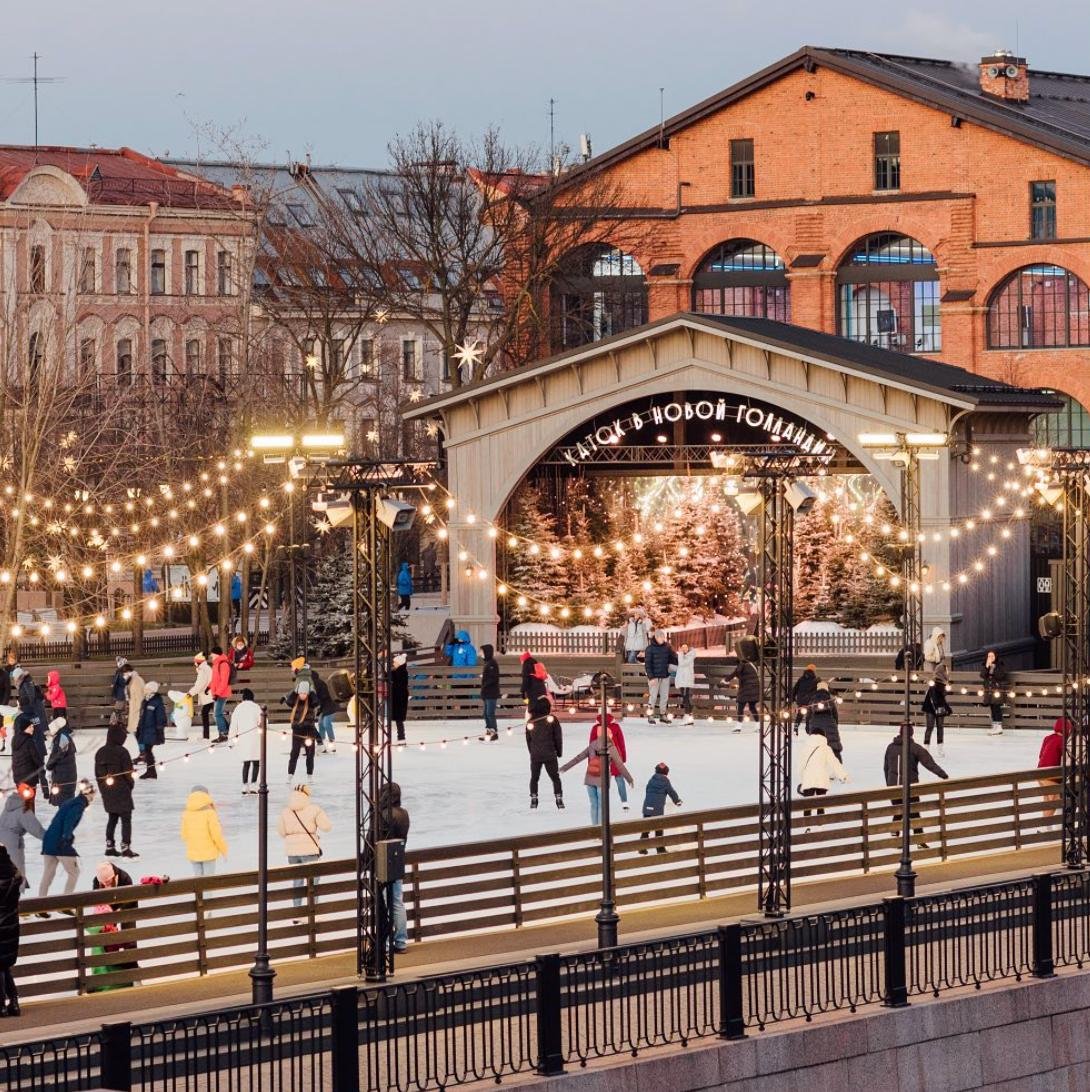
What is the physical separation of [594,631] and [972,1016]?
2905 centimetres

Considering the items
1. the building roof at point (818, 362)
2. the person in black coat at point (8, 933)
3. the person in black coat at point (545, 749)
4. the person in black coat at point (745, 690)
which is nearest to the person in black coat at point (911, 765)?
the person in black coat at point (545, 749)

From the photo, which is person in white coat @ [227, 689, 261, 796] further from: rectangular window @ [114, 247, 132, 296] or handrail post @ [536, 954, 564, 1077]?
rectangular window @ [114, 247, 132, 296]

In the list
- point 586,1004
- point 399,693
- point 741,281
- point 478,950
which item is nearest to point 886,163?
point 741,281

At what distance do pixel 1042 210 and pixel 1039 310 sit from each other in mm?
2652

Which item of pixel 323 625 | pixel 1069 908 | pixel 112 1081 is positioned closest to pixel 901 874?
pixel 1069 908

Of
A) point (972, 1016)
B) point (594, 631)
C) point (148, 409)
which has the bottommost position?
point (972, 1016)

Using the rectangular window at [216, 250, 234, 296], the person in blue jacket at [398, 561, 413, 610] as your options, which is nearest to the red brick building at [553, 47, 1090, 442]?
the person in blue jacket at [398, 561, 413, 610]

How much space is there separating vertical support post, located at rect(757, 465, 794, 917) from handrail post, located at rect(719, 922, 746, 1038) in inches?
193

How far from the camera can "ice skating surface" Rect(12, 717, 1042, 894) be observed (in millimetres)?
31859

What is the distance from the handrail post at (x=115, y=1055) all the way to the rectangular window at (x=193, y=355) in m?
68.2

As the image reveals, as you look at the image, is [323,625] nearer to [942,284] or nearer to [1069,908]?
[942,284]

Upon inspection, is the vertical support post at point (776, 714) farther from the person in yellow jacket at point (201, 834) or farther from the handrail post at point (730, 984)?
the person in yellow jacket at point (201, 834)

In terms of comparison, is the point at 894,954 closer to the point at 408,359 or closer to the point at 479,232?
Answer: the point at 479,232

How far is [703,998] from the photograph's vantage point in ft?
65.4
